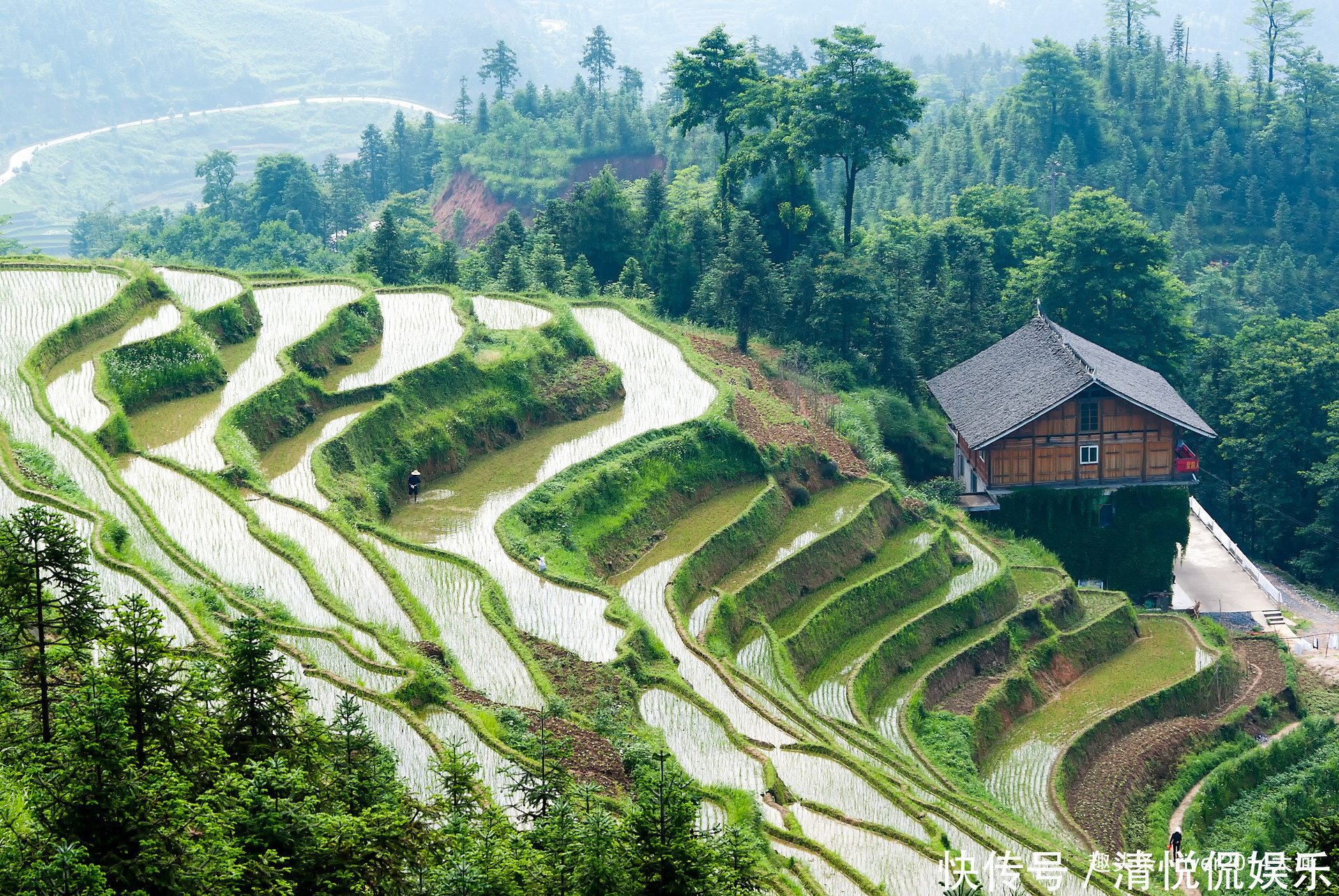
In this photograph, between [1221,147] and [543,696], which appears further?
[1221,147]

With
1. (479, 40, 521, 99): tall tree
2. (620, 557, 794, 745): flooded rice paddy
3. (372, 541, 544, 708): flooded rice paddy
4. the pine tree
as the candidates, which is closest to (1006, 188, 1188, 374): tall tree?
the pine tree

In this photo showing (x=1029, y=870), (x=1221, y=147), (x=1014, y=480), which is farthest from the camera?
(x=1221, y=147)

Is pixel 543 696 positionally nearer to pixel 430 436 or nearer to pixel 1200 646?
pixel 430 436

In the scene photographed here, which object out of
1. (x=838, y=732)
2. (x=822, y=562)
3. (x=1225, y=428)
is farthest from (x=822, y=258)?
(x=838, y=732)

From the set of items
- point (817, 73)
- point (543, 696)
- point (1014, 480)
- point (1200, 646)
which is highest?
point (817, 73)

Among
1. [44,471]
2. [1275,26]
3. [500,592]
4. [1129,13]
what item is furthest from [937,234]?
[1129,13]

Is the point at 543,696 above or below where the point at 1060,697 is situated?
above

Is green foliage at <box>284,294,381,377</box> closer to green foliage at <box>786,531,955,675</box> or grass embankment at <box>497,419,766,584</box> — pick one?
grass embankment at <box>497,419,766,584</box>

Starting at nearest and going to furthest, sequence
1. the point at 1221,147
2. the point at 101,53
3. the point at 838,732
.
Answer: the point at 838,732, the point at 1221,147, the point at 101,53
